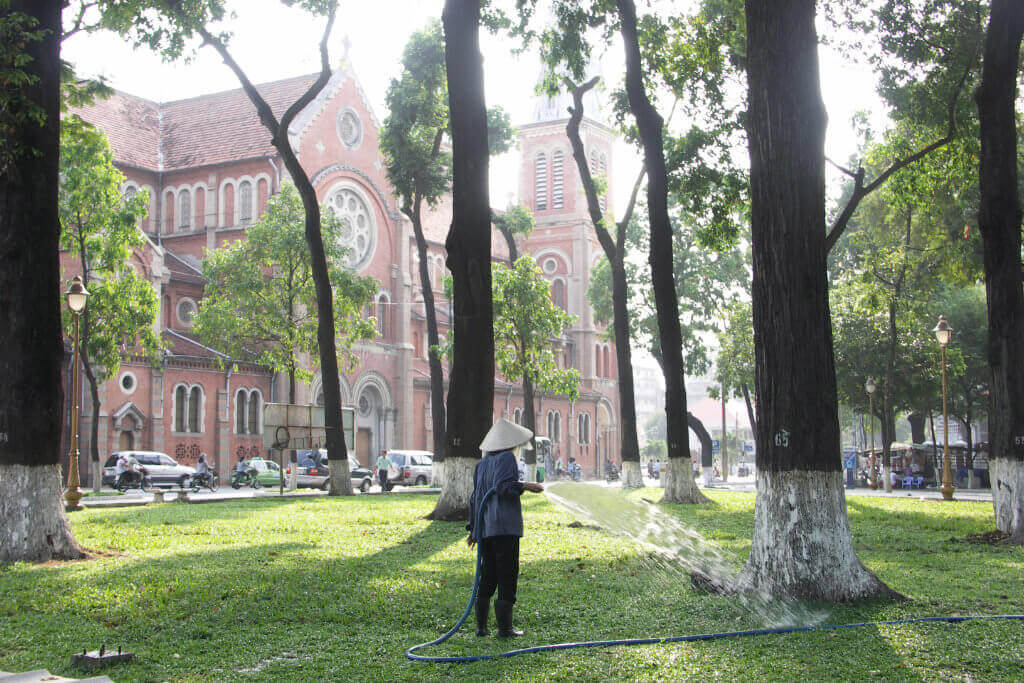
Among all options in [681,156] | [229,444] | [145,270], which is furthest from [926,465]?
[145,270]

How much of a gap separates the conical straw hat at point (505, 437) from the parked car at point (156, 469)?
108ft

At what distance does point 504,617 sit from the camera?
745cm

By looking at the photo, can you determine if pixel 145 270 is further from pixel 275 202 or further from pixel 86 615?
pixel 86 615

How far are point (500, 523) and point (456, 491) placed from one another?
29.7 ft

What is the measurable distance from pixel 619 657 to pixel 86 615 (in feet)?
15.0

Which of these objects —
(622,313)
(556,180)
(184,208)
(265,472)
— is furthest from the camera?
(556,180)

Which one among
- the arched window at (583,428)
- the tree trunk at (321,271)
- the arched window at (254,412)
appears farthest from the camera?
the arched window at (583,428)

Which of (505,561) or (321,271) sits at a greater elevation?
(321,271)

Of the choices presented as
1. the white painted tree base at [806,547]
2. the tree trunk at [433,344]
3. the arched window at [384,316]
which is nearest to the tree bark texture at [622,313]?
the tree trunk at [433,344]

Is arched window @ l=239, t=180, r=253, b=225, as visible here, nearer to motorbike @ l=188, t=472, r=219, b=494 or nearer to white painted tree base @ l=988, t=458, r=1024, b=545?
motorbike @ l=188, t=472, r=219, b=494

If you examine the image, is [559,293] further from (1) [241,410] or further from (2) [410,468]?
(2) [410,468]

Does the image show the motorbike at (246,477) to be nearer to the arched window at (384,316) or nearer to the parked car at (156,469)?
the parked car at (156,469)

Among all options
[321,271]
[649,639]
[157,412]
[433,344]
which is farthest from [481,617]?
[157,412]

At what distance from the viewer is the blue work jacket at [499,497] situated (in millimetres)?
7504
